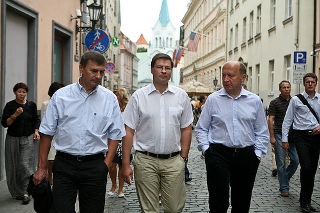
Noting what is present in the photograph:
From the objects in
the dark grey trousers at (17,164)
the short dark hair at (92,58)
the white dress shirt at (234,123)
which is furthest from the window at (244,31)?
the short dark hair at (92,58)

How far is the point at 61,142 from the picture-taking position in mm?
4551

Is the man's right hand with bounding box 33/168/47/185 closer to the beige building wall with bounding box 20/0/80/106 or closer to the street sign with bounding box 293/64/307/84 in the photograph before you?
the beige building wall with bounding box 20/0/80/106

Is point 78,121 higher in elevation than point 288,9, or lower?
lower

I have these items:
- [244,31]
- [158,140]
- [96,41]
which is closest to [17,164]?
[158,140]

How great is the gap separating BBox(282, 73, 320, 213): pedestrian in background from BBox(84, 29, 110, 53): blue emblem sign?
6840mm

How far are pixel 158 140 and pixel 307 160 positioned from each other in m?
3.16

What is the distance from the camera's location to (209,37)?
4422cm

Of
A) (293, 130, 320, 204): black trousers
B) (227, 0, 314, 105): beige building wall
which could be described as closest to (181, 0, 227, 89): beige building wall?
(227, 0, 314, 105): beige building wall

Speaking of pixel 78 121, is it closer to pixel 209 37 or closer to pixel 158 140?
pixel 158 140

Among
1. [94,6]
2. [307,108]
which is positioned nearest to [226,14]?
[94,6]

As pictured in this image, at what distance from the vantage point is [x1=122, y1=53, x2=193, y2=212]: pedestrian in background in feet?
16.7

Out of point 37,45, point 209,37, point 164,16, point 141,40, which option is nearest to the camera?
point 37,45

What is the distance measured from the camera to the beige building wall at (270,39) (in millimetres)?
21578

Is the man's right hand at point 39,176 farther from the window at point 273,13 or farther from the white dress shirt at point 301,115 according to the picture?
the window at point 273,13
